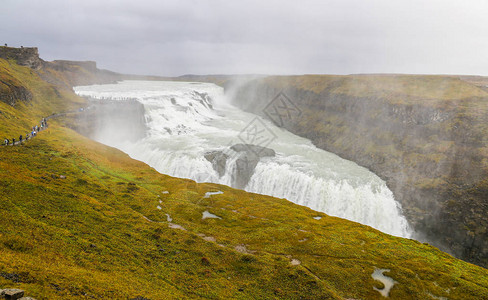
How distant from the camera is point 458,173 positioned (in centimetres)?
6109

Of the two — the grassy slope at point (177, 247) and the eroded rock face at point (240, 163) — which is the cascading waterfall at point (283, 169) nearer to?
the eroded rock face at point (240, 163)

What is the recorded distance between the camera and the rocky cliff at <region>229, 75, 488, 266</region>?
54.3 meters

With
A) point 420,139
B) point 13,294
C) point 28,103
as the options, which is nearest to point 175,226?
point 13,294

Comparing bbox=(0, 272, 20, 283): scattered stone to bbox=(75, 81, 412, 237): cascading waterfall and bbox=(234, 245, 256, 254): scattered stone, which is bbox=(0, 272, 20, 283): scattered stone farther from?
bbox=(75, 81, 412, 237): cascading waterfall

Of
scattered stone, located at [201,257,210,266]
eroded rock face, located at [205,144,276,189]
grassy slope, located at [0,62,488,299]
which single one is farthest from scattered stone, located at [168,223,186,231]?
eroded rock face, located at [205,144,276,189]

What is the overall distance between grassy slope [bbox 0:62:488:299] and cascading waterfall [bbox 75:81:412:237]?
45.0 feet

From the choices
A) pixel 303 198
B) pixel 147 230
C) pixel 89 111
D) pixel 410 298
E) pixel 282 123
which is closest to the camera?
pixel 410 298

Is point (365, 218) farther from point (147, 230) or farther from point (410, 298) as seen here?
point (147, 230)

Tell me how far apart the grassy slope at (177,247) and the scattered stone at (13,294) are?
0.88 metres

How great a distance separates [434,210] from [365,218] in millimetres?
15812

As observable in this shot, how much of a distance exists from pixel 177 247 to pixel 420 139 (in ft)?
249

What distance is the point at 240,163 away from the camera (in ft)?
227


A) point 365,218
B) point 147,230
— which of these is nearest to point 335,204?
point 365,218

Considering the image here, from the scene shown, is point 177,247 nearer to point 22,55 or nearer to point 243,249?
point 243,249
